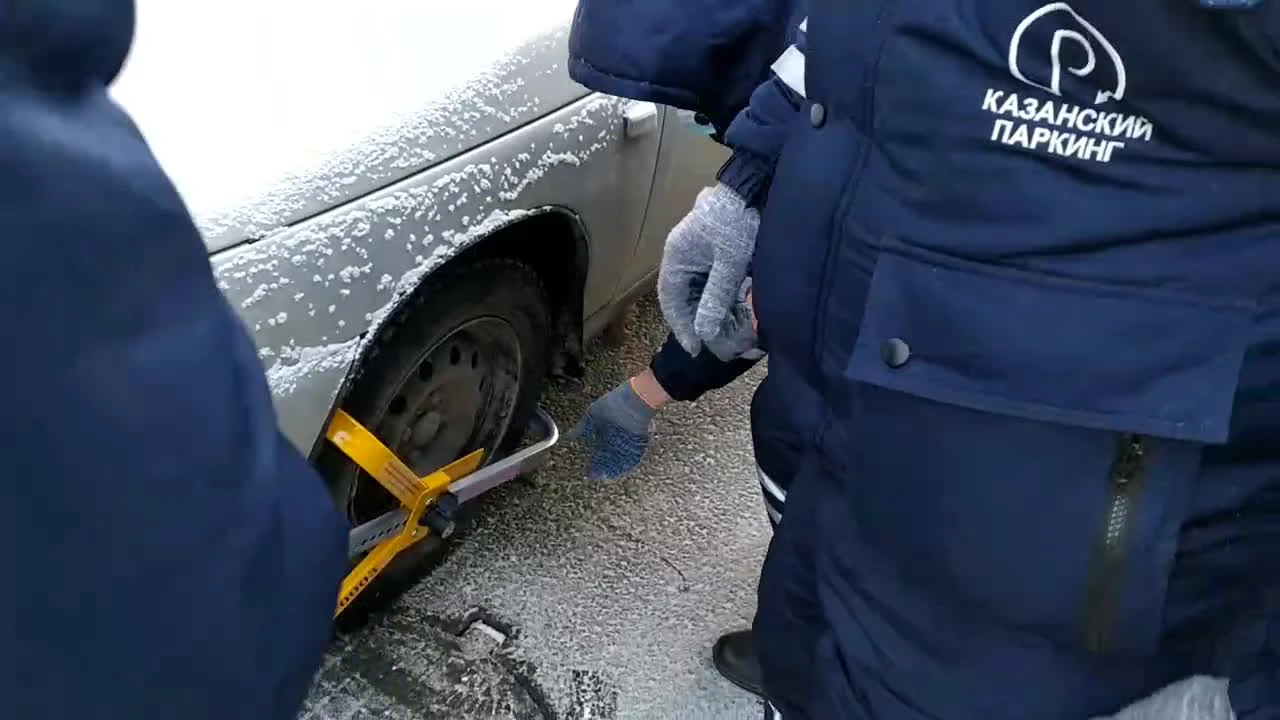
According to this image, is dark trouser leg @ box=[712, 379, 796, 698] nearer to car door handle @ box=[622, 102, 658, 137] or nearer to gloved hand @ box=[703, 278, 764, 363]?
gloved hand @ box=[703, 278, 764, 363]

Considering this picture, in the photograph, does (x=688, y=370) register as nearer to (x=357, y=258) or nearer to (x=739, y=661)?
(x=357, y=258)

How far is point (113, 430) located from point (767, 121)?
2.90ft

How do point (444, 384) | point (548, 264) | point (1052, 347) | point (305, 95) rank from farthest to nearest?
point (548, 264)
point (444, 384)
point (305, 95)
point (1052, 347)

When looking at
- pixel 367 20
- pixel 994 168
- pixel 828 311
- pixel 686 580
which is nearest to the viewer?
pixel 994 168

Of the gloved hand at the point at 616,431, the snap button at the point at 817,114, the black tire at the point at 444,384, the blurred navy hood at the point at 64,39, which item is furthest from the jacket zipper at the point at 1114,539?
the black tire at the point at 444,384

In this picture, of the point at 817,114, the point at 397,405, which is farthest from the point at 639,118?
the point at 817,114

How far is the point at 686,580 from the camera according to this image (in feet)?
7.91

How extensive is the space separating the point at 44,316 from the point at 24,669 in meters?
0.23

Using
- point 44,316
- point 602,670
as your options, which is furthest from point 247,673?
point 602,670

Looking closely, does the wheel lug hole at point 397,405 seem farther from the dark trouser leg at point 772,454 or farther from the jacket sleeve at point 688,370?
the dark trouser leg at point 772,454

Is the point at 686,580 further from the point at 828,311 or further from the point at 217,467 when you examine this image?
the point at 217,467

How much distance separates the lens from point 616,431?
197 centimetres

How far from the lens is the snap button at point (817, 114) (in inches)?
45.3

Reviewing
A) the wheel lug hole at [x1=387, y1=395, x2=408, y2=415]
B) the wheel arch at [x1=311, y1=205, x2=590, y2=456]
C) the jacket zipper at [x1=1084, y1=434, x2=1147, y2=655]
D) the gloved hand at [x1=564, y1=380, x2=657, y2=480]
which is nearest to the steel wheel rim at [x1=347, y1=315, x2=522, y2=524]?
the wheel lug hole at [x1=387, y1=395, x2=408, y2=415]
